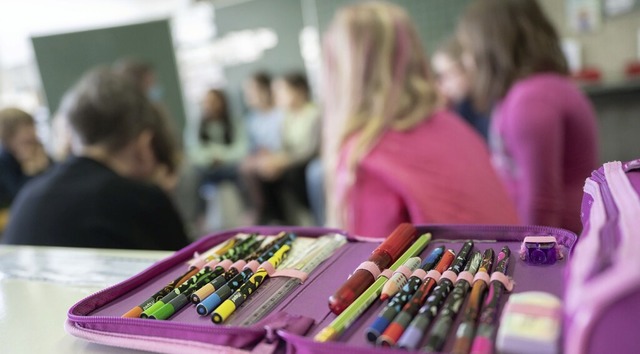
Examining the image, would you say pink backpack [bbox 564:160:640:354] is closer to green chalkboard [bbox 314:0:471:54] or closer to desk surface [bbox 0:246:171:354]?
desk surface [bbox 0:246:171:354]

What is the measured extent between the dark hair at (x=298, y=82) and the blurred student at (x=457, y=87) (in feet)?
3.37

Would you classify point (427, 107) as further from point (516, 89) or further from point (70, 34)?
point (70, 34)

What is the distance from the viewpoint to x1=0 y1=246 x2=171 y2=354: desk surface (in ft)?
1.75

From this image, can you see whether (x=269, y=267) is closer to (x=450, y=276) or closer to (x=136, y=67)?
(x=450, y=276)

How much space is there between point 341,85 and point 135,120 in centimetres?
53

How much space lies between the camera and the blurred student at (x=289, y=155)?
10.7 feet

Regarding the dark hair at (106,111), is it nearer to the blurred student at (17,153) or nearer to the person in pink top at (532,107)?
the person in pink top at (532,107)

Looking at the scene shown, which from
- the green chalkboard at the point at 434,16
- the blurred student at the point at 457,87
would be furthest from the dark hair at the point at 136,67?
the blurred student at the point at 457,87

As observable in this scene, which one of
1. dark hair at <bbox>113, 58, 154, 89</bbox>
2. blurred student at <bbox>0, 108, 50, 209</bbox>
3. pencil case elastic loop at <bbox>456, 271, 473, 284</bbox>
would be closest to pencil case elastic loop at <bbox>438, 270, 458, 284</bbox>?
pencil case elastic loop at <bbox>456, 271, 473, 284</bbox>

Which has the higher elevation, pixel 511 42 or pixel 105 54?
pixel 105 54

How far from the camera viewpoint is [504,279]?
0.46 metres

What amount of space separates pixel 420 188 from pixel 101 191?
2.17 feet

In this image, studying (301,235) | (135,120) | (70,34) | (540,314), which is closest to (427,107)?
(301,235)

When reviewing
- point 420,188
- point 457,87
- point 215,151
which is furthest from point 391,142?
point 215,151
